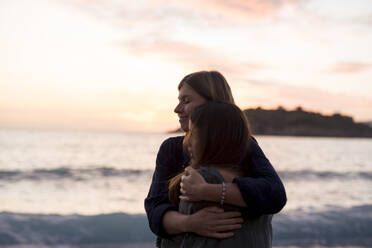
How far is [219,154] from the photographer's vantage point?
153cm

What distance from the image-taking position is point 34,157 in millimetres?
19203

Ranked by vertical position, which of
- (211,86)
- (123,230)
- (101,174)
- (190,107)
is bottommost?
(123,230)

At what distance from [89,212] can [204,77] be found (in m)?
6.58

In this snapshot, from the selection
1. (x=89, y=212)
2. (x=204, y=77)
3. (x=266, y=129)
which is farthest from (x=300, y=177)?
(x=266, y=129)

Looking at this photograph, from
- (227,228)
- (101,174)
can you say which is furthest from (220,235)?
(101,174)

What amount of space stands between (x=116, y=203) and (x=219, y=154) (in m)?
8.03

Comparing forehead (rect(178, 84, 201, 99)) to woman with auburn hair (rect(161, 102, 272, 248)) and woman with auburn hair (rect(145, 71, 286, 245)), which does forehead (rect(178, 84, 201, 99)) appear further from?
woman with auburn hair (rect(161, 102, 272, 248))

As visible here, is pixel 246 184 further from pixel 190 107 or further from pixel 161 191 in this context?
pixel 190 107

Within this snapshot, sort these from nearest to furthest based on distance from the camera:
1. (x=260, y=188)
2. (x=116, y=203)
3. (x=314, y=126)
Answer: (x=260, y=188), (x=116, y=203), (x=314, y=126)

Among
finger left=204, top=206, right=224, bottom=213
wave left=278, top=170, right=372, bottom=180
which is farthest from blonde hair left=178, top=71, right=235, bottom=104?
wave left=278, top=170, right=372, bottom=180

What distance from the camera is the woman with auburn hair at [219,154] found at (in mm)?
1524

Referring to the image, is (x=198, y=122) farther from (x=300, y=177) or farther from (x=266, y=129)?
(x=266, y=129)

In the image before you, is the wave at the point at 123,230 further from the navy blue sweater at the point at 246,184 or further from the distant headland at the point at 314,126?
the distant headland at the point at 314,126

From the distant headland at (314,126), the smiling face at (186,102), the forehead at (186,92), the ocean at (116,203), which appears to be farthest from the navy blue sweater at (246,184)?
the distant headland at (314,126)
